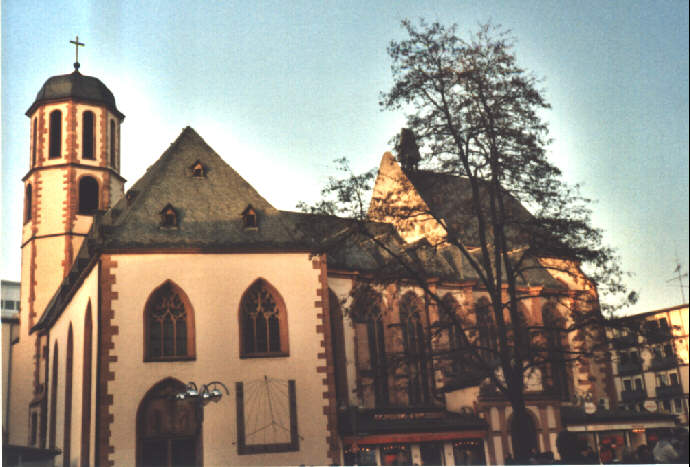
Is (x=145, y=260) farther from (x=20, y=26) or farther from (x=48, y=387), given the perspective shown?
(x=48, y=387)

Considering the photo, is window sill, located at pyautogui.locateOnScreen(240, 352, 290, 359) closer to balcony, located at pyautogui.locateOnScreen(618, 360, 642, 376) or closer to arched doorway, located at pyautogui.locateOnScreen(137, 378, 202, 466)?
arched doorway, located at pyautogui.locateOnScreen(137, 378, 202, 466)

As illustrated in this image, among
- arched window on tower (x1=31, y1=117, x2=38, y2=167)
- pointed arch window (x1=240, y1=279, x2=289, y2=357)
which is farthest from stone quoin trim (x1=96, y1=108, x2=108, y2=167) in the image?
pointed arch window (x1=240, y1=279, x2=289, y2=357)

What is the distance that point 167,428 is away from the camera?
495 inches

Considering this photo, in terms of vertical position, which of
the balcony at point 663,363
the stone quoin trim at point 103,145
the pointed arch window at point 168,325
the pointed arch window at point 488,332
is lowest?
the balcony at point 663,363

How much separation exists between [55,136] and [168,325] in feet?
21.3

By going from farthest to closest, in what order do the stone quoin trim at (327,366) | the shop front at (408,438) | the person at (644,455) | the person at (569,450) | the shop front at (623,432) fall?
the shop front at (408,438), the stone quoin trim at (327,366), the shop front at (623,432), the person at (569,450), the person at (644,455)

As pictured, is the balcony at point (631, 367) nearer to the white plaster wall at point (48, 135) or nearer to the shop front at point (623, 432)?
the shop front at point (623, 432)

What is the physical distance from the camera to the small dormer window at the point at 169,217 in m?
14.1

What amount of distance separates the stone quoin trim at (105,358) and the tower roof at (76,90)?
2.65 meters

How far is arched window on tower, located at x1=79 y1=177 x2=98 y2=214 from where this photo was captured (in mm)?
18578

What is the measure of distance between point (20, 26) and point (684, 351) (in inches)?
364

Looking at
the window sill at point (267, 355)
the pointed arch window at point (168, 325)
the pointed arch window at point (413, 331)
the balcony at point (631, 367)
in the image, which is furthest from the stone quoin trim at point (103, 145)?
the balcony at point (631, 367)

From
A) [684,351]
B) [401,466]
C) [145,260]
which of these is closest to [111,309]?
[145,260]

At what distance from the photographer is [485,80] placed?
11258 mm
